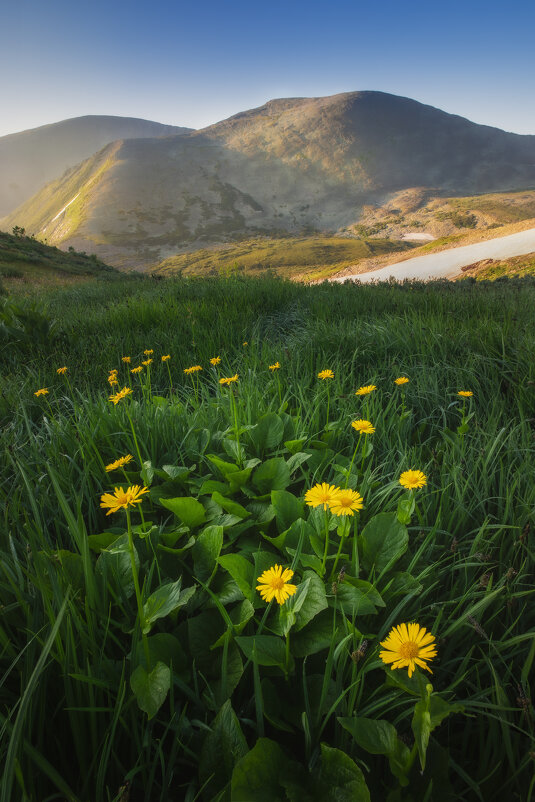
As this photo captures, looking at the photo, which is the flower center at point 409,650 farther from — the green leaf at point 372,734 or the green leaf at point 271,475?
the green leaf at point 271,475

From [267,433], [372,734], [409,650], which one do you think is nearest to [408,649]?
[409,650]

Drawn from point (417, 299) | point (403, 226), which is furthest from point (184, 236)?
point (417, 299)

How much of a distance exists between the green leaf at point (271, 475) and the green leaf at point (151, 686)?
71cm

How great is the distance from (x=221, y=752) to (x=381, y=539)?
1.95ft

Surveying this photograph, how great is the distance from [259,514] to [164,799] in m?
→ 0.70

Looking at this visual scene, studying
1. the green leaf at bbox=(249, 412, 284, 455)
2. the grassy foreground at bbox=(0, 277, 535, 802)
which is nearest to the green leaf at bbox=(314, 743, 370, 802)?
the grassy foreground at bbox=(0, 277, 535, 802)

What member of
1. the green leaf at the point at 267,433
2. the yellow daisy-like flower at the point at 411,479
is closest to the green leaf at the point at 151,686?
the yellow daisy-like flower at the point at 411,479

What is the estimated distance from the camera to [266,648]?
2.57 ft

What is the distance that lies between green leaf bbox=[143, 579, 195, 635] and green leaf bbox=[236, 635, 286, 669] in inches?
5.9

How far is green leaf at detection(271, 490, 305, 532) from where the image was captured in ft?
3.80

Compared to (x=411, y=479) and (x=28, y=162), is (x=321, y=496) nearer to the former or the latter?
(x=411, y=479)

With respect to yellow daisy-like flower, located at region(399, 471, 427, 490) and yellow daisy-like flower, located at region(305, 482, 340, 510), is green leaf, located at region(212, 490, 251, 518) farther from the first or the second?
yellow daisy-like flower, located at region(399, 471, 427, 490)

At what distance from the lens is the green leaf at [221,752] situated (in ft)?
2.16

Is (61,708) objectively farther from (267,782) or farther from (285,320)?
(285,320)
